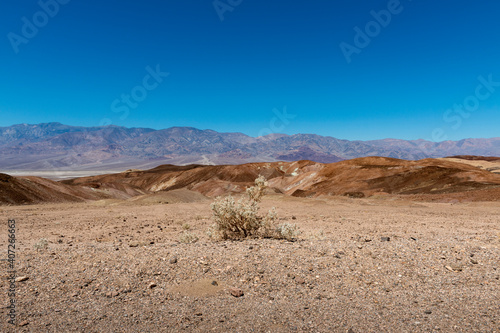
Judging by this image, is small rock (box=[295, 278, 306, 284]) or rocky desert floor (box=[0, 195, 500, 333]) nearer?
rocky desert floor (box=[0, 195, 500, 333])

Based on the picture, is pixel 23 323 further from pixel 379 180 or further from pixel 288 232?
pixel 379 180

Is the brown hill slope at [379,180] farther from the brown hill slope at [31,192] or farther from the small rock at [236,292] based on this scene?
the small rock at [236,292]

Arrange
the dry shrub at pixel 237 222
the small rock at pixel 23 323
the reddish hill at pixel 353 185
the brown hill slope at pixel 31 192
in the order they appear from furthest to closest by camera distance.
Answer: the reddish hill at pixel 353 185 < the brown hill slope at pixel 31 192 < the dry shrub at pixel 237 222 < the small rock at pixel 23 323

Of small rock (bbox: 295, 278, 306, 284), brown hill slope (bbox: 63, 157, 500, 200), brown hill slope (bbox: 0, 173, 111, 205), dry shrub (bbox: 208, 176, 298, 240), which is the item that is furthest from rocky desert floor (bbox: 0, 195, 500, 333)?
brown hill slope (bbox: 63, 157, 500, 200)

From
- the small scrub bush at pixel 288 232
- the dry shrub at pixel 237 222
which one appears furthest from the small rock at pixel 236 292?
the dry shrub at pixel 237 222

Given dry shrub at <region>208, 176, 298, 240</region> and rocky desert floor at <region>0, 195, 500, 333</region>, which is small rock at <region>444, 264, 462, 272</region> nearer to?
rocky desert floor at <region>0, 195, 500, 333</region>

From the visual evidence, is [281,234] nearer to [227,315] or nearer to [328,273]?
[328,273]

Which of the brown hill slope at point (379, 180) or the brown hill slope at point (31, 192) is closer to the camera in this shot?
the brown hill slope at point (31, 192)

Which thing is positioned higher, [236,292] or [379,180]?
[379,180]

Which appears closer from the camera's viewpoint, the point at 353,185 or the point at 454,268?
the point at 454,268

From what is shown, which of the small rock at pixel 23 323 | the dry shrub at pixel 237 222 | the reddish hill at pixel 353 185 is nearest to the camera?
the small rock at pixel 23 323

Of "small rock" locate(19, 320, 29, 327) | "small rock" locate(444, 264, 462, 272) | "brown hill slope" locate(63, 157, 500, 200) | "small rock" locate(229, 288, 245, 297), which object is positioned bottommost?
"small rock" locate(444, 264, 462, 272)

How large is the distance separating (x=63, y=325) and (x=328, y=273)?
490 centimetres

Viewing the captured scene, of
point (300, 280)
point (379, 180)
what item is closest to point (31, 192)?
point (300, 280)
